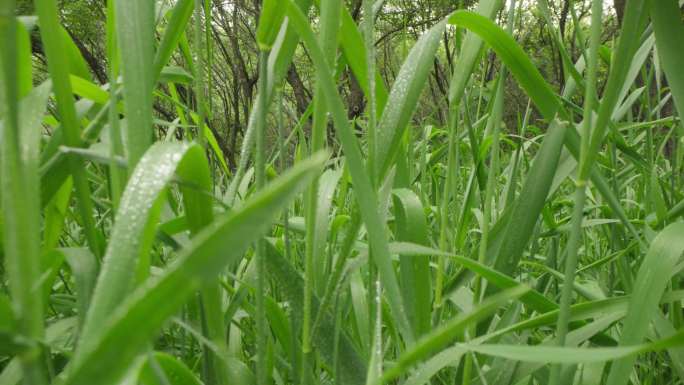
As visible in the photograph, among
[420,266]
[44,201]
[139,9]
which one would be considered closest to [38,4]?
[139,9]

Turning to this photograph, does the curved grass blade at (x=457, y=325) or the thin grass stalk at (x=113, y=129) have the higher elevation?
the thin grass stalk at (x=113, y=129)

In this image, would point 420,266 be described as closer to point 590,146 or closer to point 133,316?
point 590,146

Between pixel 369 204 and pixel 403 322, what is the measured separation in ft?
0.24

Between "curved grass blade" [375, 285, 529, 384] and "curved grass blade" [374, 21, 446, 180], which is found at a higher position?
"curved grass blade" [374, 21, 446, 180]

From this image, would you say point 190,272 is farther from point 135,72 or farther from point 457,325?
point 135,72

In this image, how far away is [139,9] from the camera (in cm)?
26

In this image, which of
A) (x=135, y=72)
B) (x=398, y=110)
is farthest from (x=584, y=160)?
(x=135, y=72)

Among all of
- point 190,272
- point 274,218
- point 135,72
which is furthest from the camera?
point 274,218

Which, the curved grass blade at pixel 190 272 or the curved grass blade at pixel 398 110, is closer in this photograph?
the curved grass blade at pixel 190 272

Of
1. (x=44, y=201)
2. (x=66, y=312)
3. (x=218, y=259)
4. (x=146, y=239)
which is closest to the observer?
(x=218, y=259)

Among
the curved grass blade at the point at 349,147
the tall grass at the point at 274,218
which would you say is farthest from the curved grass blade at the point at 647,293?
the curved grass blade at the point at 349,147

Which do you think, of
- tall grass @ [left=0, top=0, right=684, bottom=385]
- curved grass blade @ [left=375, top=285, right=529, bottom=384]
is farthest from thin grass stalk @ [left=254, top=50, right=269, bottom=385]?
curved grass blade @ [left=375, top=285, right=529, bottom=384]

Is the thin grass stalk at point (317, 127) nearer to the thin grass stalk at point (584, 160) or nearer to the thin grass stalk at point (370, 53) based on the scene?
the thin grass stalk at point (370, 53)

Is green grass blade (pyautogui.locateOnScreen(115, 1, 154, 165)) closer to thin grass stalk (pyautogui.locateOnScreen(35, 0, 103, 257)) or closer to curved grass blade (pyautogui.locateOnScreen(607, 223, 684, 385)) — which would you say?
thin grass stalk (pyautogui.locateOnScreen(35, 0, 103, 257))
